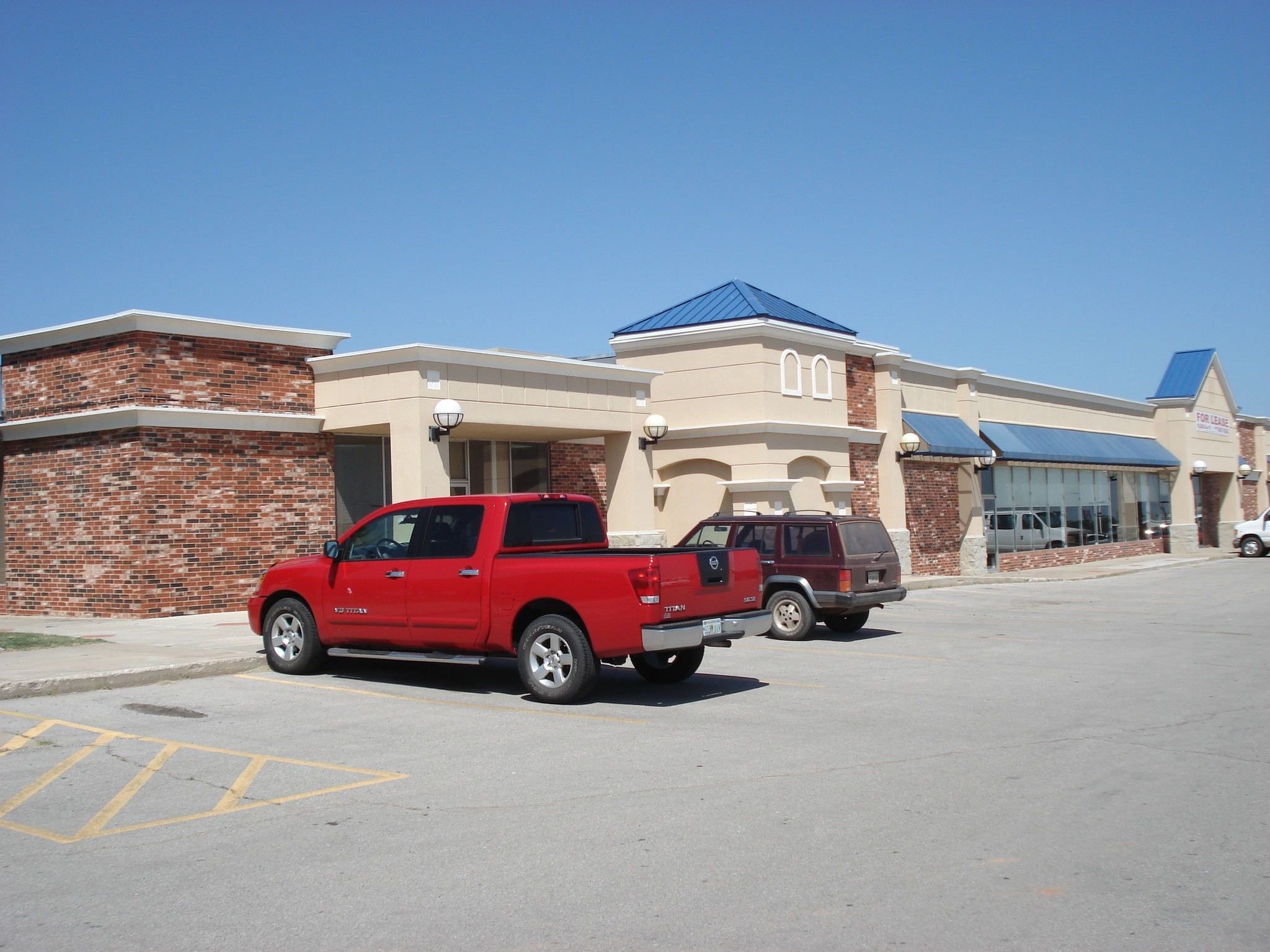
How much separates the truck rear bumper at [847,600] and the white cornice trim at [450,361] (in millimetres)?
7098

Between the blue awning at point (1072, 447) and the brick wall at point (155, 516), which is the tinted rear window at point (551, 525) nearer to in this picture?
the brick wall at point (155, 516)

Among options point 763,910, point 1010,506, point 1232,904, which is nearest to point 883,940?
point 763,910

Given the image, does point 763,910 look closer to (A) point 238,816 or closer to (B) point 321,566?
(A) point 238,816

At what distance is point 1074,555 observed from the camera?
36.7 meters

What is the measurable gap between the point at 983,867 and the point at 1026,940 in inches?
37.3

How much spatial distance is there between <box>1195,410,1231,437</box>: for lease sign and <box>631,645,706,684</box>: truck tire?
130 ft

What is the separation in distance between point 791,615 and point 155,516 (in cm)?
985

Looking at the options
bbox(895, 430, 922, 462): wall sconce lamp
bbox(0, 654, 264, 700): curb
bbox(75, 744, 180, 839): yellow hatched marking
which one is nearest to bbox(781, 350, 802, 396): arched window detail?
bbox(895, 430, 922, 462): wall sconce lamp

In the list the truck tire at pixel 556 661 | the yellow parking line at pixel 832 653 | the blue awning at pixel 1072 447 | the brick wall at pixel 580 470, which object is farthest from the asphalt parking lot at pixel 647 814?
the blue awning at pixel 1072 447

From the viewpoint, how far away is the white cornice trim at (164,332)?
57.8 feet

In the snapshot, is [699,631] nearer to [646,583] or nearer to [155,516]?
[646,583]

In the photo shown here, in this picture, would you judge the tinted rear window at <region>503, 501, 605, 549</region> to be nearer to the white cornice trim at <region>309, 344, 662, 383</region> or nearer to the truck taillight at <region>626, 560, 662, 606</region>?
the truck taillight at <region>626, 560, 662, 606</region>

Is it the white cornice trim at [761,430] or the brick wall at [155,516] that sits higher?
the white cornice trim at [761,430]

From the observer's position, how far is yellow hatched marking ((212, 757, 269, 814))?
279 inches
